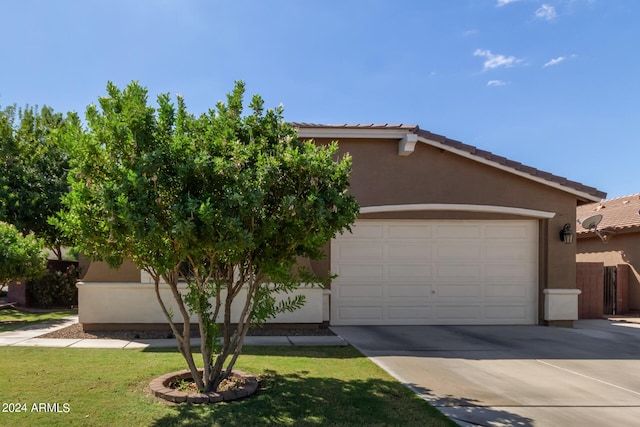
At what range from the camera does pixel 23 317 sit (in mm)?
13570

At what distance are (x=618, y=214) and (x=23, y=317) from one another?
778 inches

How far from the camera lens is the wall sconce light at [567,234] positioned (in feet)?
39.6

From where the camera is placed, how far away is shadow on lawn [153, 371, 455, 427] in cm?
505

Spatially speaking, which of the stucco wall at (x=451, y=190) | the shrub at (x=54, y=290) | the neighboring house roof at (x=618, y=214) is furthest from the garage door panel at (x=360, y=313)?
the shrub at (x=54, y=290)

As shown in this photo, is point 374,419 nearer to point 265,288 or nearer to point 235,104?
point 265,288

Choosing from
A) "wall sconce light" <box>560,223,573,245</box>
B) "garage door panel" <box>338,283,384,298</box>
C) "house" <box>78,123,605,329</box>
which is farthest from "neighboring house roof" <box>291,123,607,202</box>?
"garage door panel" <box>338,283,384,298</box>

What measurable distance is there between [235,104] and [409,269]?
7486 millimetres

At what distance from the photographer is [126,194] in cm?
500

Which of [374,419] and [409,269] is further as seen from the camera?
[409,269]

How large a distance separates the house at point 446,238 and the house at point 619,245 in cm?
369

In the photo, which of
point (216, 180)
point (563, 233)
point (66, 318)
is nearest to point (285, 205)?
point (216, 180)

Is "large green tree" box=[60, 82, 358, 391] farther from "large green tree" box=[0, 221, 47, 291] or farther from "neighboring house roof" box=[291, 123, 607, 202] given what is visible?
"large green tree" box=[0, 221, 47, 291]

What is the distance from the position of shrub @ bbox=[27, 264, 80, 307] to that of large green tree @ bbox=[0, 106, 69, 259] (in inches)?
62.9

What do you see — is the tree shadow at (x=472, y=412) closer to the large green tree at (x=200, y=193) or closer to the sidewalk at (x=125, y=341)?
the large green tree at (x=200, y=193)
